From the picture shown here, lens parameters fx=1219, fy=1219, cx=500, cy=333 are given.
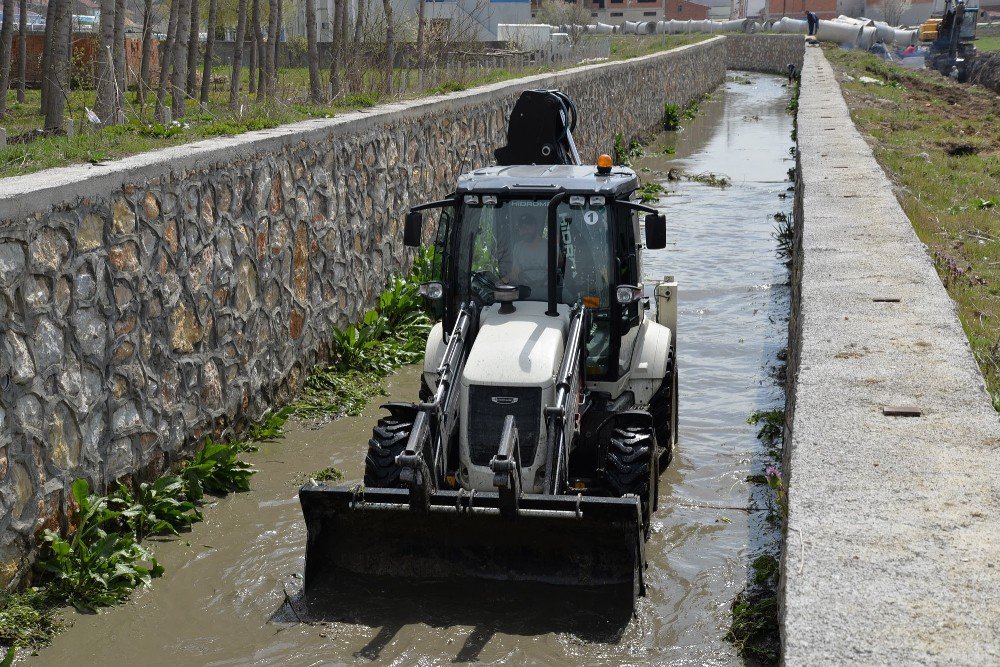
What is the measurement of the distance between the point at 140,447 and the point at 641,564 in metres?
3.24

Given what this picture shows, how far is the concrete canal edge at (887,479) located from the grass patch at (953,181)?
26.4 inches

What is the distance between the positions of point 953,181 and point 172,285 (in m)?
13.1

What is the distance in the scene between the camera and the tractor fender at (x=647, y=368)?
26.3ft

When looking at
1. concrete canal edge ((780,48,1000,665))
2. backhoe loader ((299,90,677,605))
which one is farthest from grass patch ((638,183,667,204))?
backhoe loader ((299,90,677,605))

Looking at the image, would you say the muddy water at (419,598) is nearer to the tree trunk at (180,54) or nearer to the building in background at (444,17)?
the tree trunk at (180,54)

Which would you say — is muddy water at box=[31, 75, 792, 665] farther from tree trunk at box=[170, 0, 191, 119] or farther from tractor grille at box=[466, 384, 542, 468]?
tree trunk at box=[170, 0, 191, 119]

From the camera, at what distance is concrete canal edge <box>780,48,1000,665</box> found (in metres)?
4.04

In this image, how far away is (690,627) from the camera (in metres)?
6.38

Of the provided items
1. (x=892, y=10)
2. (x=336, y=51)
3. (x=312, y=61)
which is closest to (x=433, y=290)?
(x=312, y=61)

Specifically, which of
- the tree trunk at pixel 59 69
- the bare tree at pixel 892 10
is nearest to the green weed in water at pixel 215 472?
the tree trunk at pixel 59 69

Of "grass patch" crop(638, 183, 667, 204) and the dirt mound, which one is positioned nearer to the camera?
"grass patch" crop(638, 183, 667, 204)

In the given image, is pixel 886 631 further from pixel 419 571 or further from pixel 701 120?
pixel 701 120

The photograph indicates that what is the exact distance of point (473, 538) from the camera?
21.4ft

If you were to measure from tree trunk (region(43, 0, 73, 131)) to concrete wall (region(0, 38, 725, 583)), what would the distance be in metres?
5.00
